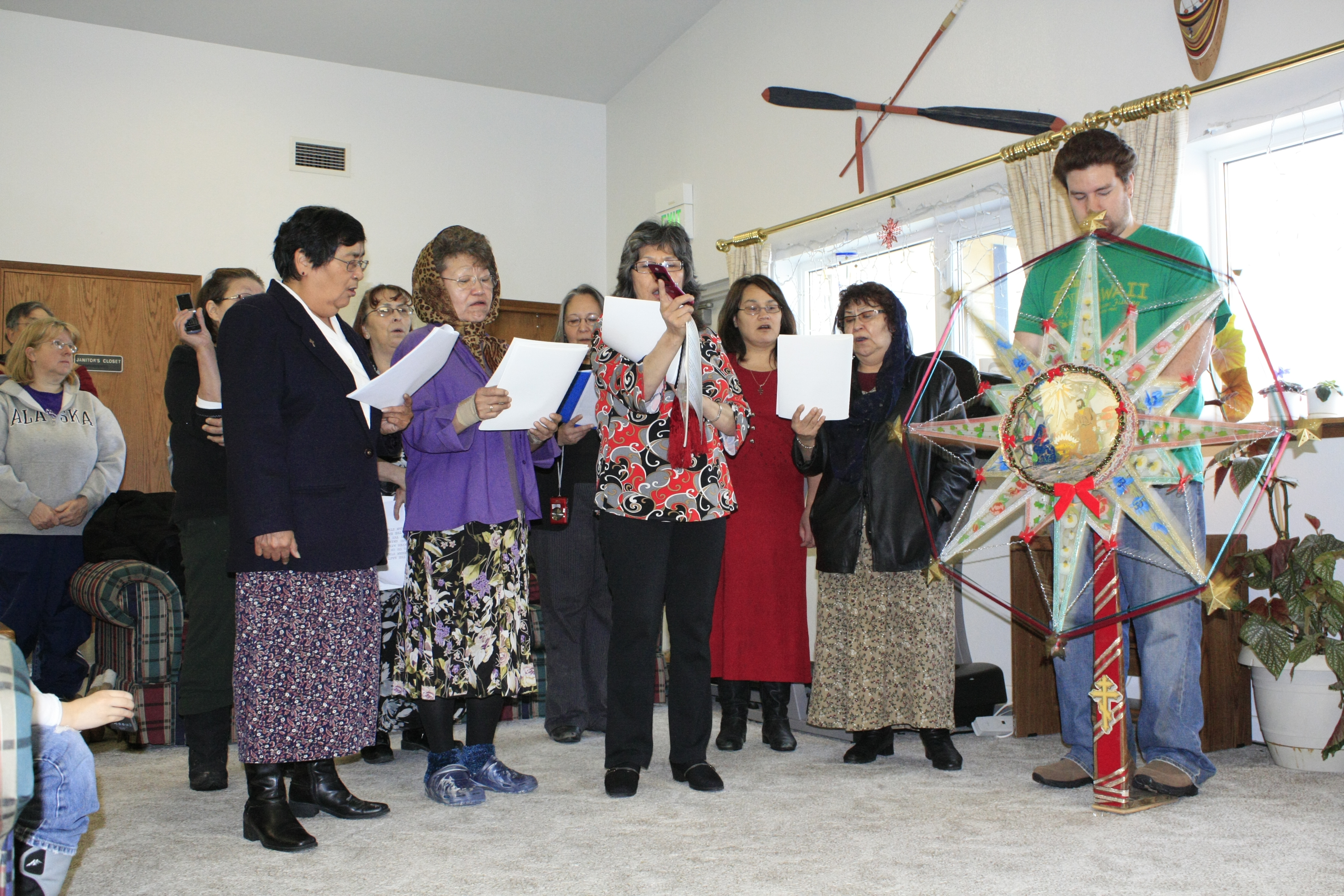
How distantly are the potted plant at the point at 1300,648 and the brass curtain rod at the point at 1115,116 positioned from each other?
46.3 inches

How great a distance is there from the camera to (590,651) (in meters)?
3.39

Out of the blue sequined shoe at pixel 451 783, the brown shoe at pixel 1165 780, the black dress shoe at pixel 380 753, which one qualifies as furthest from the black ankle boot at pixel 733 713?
the brown shoe at pixel 1165 780

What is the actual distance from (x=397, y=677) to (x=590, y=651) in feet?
3.44

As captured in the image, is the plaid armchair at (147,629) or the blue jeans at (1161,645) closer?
the blue jeans at (1161,645)

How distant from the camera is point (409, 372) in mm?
2158

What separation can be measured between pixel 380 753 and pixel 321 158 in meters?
4.15

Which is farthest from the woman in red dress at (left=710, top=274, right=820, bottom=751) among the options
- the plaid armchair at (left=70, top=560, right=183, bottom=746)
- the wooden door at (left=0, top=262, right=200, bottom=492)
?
the wooden door at (left=0, top=262, right=200, bottom=492)

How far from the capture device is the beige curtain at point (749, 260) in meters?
5.24

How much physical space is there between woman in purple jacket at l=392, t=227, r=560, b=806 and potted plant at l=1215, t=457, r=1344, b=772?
1830 millimetres

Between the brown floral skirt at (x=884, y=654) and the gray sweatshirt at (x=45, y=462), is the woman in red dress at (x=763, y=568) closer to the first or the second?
the brown floral skirt at (x=884, y=654)

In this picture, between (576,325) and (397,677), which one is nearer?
(397,677)

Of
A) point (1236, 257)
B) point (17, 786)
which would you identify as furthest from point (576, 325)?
point (17, 786)

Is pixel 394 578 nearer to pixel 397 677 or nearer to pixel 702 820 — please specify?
pixel 397 677

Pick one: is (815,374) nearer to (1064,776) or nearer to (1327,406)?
(1064,776)
